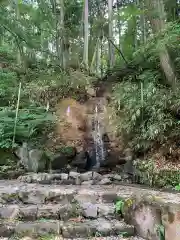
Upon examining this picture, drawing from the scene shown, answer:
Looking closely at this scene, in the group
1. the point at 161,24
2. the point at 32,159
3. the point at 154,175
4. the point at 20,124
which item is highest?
the point at 161,24

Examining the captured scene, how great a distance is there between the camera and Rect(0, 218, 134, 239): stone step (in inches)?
144

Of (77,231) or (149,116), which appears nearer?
(77,231)

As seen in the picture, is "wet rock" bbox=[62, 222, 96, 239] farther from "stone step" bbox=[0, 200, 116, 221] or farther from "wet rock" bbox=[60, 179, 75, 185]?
"wet rock" bbox=[60, 179, 75, 185]

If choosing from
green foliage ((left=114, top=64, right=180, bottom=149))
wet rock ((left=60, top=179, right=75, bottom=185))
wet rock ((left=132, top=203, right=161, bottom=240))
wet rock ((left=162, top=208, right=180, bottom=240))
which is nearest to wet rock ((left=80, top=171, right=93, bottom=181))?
wet rock ((left=60, top=179, right=75, bottom=185))

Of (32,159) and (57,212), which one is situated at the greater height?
(32,159)

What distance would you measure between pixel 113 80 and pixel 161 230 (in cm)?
824

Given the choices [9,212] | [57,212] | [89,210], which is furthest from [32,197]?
[89,210]

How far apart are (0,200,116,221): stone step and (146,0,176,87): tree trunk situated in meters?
3.85

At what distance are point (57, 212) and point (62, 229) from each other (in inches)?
18.8

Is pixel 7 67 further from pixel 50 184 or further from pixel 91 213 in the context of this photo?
pixel 91 213

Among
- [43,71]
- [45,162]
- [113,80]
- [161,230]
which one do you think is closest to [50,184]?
[45,162]

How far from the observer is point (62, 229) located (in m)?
3.72

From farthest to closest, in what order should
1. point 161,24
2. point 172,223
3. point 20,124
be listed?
point 20,124 < point 161,24 < point 172,223

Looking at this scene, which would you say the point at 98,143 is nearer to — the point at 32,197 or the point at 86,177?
the point at 86,177
